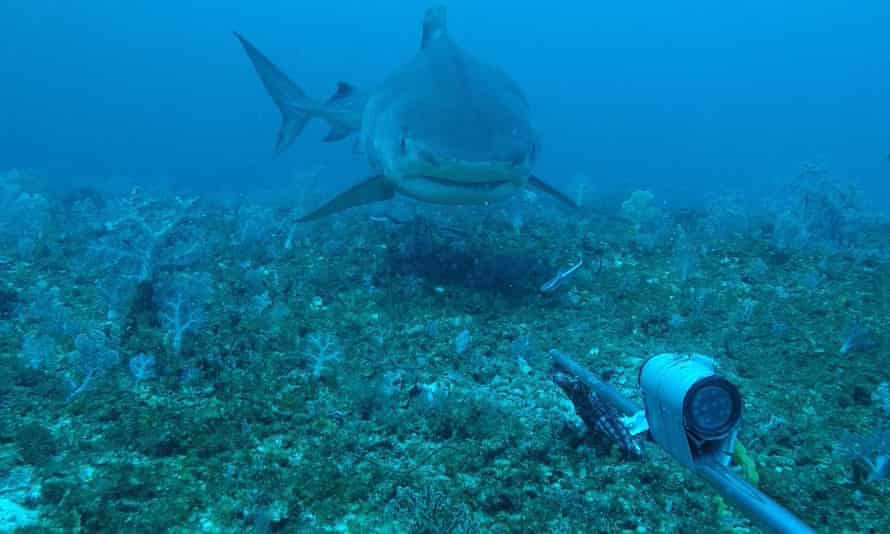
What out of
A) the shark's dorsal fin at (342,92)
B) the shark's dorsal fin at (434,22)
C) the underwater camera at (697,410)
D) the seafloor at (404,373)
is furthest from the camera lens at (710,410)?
the shark's dorsal fin at (342,92)

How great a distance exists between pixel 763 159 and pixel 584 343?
67068 millimetres

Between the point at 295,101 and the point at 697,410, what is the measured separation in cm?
815

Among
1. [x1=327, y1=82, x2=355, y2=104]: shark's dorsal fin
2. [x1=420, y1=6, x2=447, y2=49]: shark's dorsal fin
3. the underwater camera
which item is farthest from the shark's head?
[x1=327, y1=82, x2=355, y2=104]: shark's dorsal fin

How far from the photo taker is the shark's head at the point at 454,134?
14.0 ft

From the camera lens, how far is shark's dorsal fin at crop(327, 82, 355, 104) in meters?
8.24

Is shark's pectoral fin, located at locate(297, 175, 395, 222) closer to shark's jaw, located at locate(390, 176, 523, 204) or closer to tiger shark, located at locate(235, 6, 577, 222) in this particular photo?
tiger shark, located at locate(235, 6, 577, 222)

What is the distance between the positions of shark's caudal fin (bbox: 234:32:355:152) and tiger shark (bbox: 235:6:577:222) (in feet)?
6.58

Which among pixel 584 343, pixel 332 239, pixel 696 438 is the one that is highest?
pixel 332 239

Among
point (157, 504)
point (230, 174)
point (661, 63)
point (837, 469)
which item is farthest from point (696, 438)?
point (661, 63)

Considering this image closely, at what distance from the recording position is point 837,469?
3.06 metres

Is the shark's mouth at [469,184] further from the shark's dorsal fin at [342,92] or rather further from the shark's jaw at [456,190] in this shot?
the shark's dorsal fin at [342,92]

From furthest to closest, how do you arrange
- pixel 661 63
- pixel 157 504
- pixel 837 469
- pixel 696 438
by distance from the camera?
pixel 661 63, pixel 837 469, pixel 157 504, pixel 696 438

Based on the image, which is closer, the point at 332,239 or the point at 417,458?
the point at 417,458

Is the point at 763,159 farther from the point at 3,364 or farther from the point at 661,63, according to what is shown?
the point at 661,63
